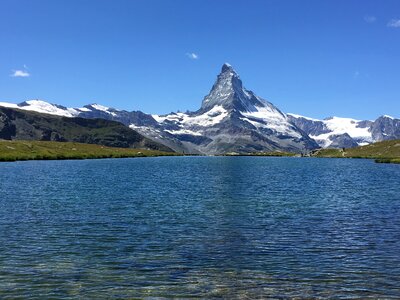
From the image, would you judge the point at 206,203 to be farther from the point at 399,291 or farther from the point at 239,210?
the point at 399,291

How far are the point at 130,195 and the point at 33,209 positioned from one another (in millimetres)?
19125

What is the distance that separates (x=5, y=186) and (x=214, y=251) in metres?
60.1

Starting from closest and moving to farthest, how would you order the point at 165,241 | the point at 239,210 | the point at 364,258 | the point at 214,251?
the point at 364,258
the point at 214,251
the point at 165,241
the point at 239,210

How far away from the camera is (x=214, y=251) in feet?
105

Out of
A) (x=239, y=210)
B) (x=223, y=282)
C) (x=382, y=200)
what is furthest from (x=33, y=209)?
(x=382, y=200)

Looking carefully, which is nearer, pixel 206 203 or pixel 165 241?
pixel 165 241

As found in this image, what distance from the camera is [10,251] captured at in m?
30.8

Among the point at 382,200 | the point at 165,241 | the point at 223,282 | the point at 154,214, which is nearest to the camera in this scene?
the point at 223,282

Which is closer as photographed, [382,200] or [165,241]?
[165,241]

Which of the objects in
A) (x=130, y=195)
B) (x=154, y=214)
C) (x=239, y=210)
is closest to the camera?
(x=154, y=214)

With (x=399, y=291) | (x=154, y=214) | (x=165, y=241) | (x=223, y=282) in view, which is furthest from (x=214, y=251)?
(x=154, y=214)

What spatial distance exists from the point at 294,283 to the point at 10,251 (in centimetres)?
2041

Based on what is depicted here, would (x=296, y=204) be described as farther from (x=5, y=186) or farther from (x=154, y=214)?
(x=5, y=186)

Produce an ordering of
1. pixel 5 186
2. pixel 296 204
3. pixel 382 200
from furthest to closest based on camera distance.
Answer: pixel 5 186
pixel 382 200
pixel 296 204
